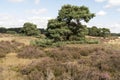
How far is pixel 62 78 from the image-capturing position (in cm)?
1047

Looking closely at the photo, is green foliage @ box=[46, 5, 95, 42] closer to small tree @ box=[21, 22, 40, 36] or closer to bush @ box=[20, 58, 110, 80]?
bush @ box=[20, 58, 110, 80]

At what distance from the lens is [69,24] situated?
41375 millimetres

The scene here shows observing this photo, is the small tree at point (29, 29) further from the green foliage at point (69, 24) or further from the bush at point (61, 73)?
the bush at point (61, 73)

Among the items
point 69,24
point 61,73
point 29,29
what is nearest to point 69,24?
point 69,24

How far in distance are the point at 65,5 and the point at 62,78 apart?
32.5 m

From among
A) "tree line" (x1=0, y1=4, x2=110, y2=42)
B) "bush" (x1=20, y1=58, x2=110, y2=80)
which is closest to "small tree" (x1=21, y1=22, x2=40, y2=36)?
"tree line" (x1=0, y1=4, x2=110, y2=42)

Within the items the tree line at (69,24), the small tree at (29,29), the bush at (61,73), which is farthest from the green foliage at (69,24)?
the small tree at (29,29)

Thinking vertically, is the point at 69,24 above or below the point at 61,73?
above

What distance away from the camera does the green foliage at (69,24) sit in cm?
3900

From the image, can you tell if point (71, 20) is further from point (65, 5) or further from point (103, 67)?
point (103, 67)

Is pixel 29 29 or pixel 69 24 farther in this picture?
pixel 29 29

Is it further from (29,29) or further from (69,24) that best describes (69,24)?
(29,29)

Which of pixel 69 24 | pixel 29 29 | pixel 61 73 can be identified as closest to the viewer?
pixel 61 73

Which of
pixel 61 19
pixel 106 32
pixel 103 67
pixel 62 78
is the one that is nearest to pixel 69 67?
pixel 62 78
